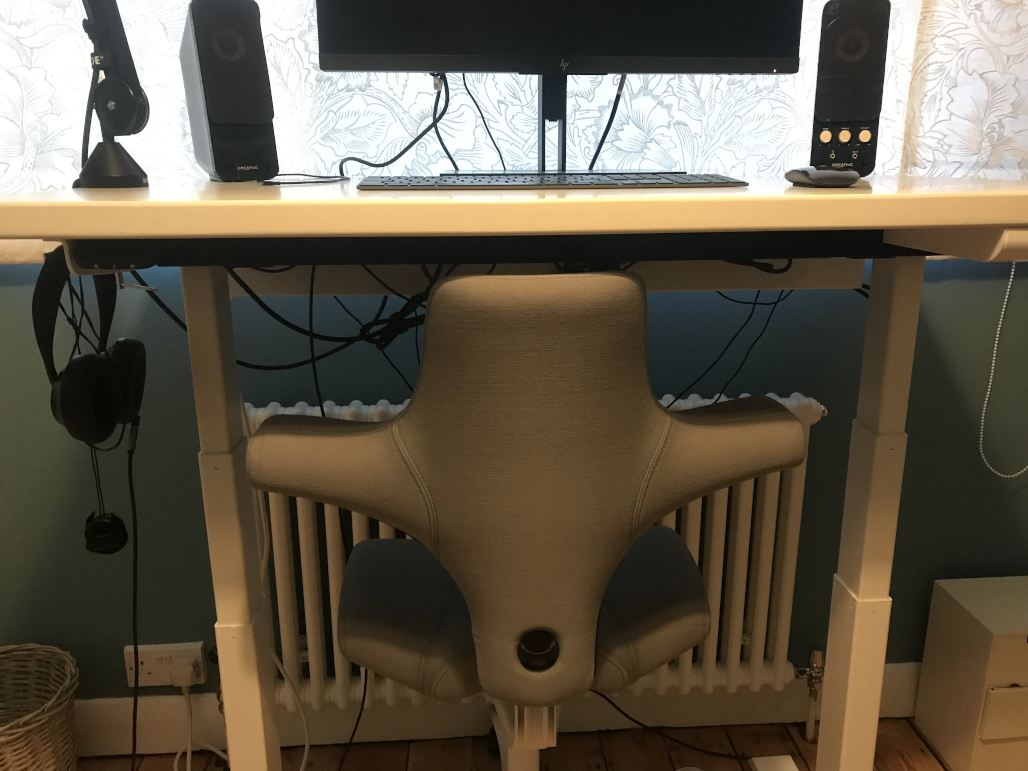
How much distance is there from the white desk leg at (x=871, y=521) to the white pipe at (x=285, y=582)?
2.84 ft

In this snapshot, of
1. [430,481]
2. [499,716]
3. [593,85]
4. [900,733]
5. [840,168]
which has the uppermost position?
[593,85]

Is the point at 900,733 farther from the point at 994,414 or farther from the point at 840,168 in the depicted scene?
the point at 840,168

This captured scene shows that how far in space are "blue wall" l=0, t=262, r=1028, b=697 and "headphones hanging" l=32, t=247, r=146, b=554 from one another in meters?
0.28

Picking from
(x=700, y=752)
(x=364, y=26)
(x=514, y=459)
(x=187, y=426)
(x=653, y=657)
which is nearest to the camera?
(x=514, y=459)

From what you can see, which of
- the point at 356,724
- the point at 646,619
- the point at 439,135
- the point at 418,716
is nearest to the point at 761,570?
the point at 646,619

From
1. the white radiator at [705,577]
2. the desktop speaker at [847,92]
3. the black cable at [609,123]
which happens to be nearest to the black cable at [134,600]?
the white radiator at [705,577]

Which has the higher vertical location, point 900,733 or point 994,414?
point 994,414

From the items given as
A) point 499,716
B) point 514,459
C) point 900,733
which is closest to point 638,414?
point 514,459

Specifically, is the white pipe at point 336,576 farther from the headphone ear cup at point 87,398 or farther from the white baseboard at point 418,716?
the headphone ear cup at point 87,398

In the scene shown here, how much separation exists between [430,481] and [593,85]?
0.81 meters

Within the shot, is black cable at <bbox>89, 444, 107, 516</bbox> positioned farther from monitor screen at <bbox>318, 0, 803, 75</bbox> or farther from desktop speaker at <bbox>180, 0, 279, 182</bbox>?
monitor screen at <bbox>318, 0, 803, 75</bbox>

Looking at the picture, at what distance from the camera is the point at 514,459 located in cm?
63

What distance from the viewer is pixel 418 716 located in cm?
146

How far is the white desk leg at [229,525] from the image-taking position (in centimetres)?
86
